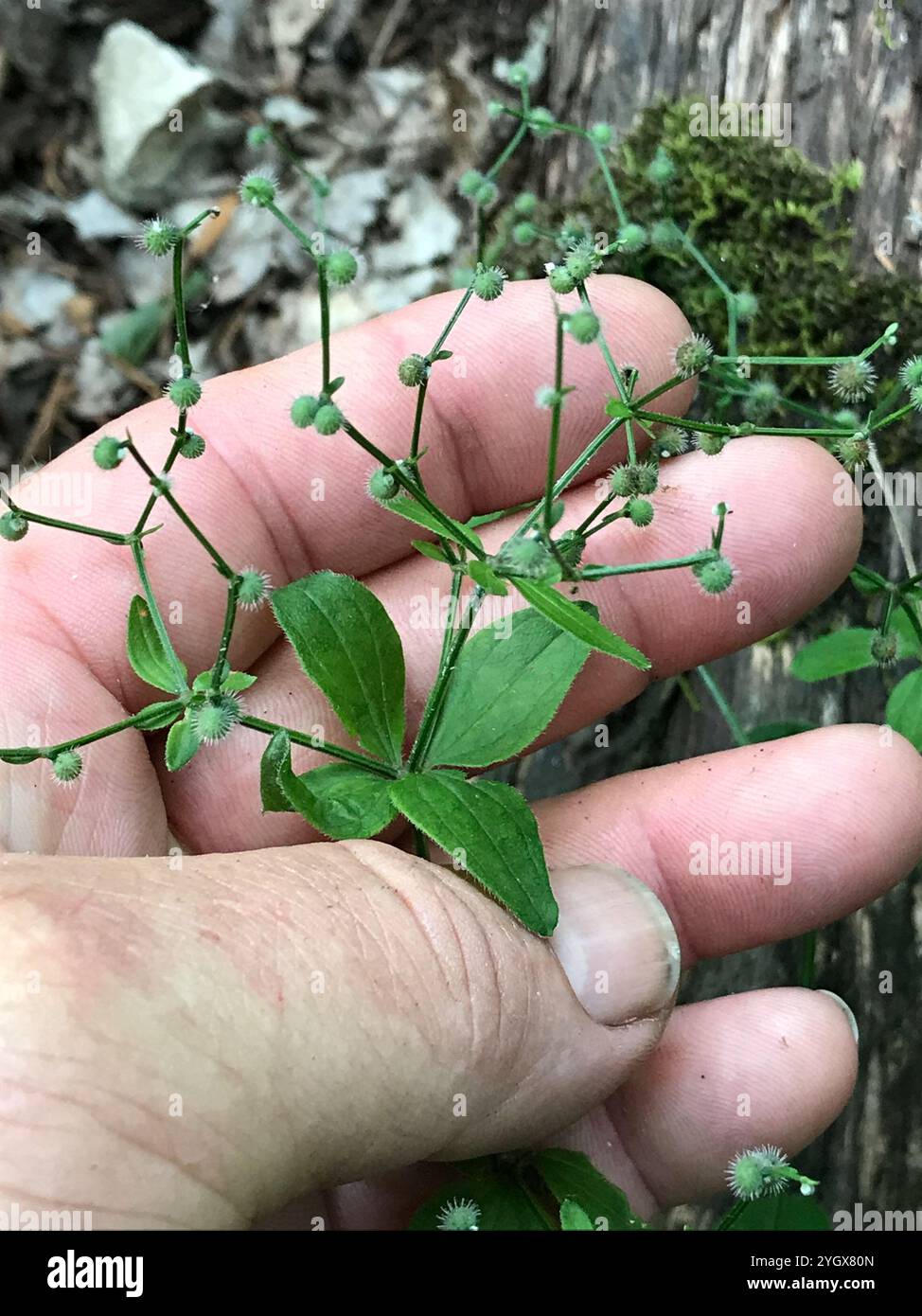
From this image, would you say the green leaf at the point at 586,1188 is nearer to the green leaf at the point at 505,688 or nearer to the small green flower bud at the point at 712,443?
the green leaf at the point at 505,688

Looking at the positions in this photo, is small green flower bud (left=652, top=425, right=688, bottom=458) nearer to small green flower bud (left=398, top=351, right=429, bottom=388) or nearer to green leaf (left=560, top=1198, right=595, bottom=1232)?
small green flower bud (left=398, top=351, right=429, bottom=388)

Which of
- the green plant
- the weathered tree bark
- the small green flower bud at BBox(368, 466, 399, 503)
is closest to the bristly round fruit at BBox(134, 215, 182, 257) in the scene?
the green plant

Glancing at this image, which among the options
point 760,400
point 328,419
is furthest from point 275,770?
point 760,400

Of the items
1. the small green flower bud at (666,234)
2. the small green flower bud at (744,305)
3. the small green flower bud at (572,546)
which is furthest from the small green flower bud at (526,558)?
the small green flower bud at (666,234)

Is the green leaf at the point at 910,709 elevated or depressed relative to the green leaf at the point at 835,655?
depressed
